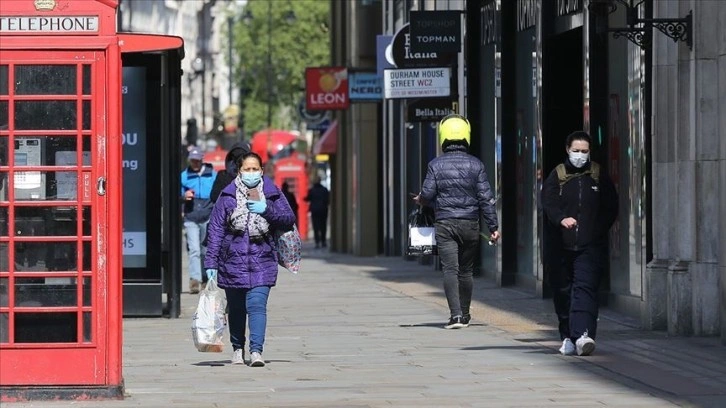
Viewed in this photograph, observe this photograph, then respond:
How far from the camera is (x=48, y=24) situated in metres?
10.3

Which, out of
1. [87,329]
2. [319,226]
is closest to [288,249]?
[87,329]

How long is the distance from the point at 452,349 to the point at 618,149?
430 cm

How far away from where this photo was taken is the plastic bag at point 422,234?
53.7ft

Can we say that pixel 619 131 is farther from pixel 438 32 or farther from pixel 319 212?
pixel 319 212

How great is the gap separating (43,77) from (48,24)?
301 millimetres

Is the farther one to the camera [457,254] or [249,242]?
[457,254]

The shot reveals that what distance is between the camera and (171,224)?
17688 mm

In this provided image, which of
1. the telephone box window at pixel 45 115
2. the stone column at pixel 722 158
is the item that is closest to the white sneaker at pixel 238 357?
the telephone box window at pixel 45 115

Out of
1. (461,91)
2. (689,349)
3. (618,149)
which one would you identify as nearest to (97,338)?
(689,349)

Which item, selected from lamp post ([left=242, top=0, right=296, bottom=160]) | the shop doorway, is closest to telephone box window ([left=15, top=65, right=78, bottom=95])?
the shop doorway

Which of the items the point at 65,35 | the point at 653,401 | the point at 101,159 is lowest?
the point at 653,401

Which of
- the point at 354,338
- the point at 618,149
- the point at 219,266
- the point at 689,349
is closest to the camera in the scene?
the point at 219,266

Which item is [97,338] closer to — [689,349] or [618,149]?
[689,349]

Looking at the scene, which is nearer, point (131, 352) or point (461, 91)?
point (131, 352)
